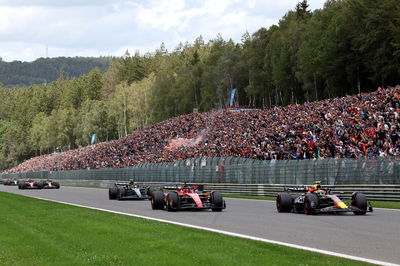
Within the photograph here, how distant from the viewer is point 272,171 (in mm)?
32625

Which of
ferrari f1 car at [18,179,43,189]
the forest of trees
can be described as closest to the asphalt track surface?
ferrari f1 car at [18,179,43,189]

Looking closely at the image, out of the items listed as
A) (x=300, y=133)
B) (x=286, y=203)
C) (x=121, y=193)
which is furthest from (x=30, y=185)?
(x=286, y=203)

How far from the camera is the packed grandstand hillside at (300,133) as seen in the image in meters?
31.3

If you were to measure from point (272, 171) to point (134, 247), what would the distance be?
70.5 ft

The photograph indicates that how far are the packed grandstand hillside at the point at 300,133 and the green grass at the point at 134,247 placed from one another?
53.9 ft

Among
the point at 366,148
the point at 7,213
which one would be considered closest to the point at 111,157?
the point at 366,148

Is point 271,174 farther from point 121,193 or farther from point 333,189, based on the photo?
point 121,193

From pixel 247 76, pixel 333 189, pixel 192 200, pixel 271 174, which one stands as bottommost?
pixel 192 200

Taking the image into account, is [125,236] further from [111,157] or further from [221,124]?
[111,157]

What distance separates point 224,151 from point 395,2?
20.0 metres

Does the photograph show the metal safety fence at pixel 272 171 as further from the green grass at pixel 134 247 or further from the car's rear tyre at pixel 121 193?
the green grass at pixel 134 247

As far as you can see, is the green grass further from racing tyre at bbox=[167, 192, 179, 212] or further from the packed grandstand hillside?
the packed grandstand hillside

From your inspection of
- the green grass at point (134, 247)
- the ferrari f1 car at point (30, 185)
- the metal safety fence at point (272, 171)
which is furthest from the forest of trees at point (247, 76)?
the green grass at point (134, 247)

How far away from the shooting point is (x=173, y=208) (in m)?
21.8
